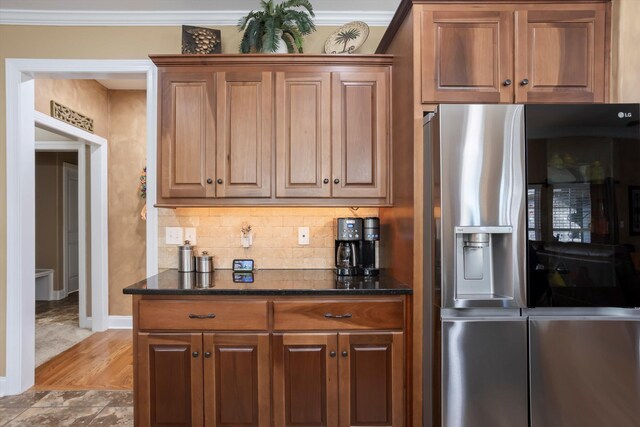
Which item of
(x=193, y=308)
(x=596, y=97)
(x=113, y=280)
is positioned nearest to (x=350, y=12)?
(x=596, y=97)

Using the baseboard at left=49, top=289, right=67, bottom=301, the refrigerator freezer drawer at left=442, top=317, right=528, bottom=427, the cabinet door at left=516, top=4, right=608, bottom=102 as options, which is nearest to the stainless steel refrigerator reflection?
the refrigerator freezer drawer at left=442, top=317, right=528, bottom=427

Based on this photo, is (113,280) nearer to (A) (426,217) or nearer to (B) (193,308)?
(B) (193,308)

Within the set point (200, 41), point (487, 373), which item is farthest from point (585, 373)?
point (200, 41)

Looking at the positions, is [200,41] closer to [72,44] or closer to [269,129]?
[269,129]

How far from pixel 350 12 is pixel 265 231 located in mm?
1750

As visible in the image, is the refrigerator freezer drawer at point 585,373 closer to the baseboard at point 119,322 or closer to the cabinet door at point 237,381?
the cabinet door at point 237,381

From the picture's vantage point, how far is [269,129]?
2354mm

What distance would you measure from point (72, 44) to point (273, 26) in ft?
5.16

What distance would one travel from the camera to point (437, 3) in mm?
1891

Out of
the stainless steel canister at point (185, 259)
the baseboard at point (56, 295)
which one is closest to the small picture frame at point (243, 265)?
the stainless steel canister at point (185, 259)

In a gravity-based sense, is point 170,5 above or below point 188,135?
above

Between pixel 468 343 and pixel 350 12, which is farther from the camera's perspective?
pixel 350 12

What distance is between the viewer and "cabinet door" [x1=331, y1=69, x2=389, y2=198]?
233cm

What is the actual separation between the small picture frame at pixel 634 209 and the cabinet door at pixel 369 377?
1.20 metres
